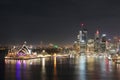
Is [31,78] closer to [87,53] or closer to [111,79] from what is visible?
[111,79]

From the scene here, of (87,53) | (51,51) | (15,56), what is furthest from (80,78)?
(51,51)

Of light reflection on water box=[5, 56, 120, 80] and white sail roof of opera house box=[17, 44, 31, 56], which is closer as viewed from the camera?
light reflection on water box=[5, 56, 120, 80]

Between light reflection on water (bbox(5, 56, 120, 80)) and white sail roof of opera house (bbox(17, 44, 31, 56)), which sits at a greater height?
white sail roof of opera house (bbox(17, 44, 31, 56))

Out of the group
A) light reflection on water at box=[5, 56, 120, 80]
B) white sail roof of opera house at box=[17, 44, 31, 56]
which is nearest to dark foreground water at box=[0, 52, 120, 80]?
light reflection on water at box=[5, 56, 120, 80]

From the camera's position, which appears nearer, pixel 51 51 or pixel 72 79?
pixel 72 79

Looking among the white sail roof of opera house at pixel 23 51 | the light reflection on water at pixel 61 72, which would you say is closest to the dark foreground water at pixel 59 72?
the light reflection on water at pixel 61 72

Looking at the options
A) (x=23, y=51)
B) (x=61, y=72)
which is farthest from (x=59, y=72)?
(x=23, y=51)

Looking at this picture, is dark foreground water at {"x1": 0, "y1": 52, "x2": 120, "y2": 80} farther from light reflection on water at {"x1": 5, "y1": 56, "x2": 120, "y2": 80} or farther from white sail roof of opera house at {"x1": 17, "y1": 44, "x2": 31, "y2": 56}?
white sail roof of opera house at {"x1": 17, "y1": 44, "x2": 31, "y2": 56}

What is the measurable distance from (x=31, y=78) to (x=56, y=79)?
2733 mm

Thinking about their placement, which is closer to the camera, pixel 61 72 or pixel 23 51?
pixel 61 72

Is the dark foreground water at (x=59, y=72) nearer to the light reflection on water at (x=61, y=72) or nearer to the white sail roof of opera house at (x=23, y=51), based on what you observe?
the light reflection on water at (x=61, y=72)

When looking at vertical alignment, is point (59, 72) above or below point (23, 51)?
below

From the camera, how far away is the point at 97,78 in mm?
39094

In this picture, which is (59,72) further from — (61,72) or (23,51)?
(23,51)
